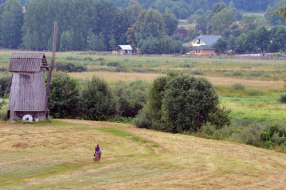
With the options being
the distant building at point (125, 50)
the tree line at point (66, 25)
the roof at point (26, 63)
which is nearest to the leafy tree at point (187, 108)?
the roof at point (26, 63)

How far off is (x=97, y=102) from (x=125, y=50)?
93.5 meters

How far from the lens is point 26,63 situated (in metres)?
36.1

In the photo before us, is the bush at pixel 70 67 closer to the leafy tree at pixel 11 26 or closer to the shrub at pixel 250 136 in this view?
the shrub at pixel 250 136

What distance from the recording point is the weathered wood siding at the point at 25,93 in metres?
35.9

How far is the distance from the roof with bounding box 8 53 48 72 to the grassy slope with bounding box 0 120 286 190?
177 inches

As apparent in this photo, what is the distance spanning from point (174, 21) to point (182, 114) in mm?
134324

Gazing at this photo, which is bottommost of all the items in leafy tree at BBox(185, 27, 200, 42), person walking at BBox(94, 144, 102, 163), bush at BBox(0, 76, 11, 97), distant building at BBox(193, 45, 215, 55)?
person walking at BBox(94, 144, 102, 163)

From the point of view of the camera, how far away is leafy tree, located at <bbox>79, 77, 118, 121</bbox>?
141ft

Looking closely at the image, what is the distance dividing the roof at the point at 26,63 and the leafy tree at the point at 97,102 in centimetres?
771

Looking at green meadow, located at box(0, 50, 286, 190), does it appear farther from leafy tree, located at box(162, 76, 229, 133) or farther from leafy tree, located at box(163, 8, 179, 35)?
leafy tree, located at box(163, 8, 179, 35)

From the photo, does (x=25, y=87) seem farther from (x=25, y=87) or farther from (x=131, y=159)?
(x=131, y=159)

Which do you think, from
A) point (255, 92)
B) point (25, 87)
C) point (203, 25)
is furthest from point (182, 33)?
point (25, 87)

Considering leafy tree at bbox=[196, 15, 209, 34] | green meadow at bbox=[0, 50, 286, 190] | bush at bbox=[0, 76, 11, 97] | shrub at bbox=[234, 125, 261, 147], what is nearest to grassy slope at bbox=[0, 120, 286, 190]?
green meadow at bbox=[0, 50, 286, 190]

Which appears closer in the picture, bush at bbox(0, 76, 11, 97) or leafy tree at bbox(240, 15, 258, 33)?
bush at bbox(0, 76, 11, 97)
